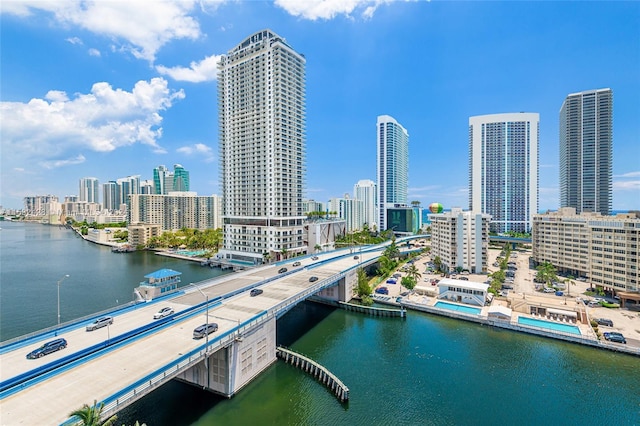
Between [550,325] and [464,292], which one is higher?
[464,292]

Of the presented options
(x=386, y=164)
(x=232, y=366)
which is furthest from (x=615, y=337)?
(x=386, y=164)

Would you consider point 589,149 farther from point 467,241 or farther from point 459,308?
point 459,308

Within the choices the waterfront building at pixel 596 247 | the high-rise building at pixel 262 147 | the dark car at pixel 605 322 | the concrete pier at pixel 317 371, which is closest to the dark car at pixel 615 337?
the dark car at pixel 605 322

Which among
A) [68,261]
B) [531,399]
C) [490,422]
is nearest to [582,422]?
[531,399]

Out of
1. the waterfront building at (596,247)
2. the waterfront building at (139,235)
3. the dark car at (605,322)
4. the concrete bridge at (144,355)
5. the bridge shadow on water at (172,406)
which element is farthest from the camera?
the waterfront building at (139,235)

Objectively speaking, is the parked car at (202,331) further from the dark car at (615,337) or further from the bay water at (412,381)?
the dark car at (615,337)

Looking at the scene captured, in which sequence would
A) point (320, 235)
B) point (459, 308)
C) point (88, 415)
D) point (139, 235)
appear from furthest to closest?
point (139, 235)
point (320, 235)
point (459, 308)
point (88, 415)
